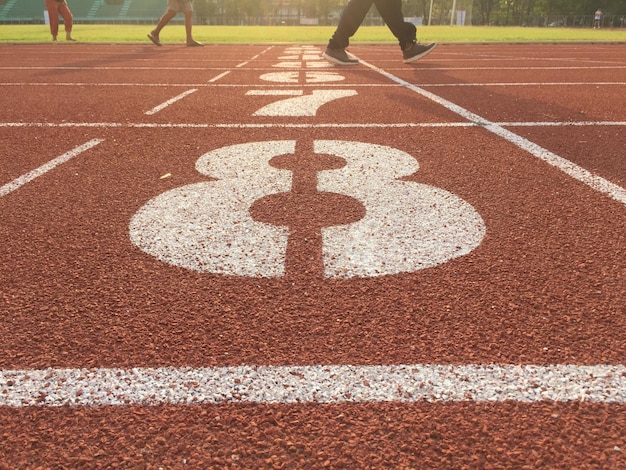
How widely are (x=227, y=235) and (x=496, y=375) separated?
1.28m

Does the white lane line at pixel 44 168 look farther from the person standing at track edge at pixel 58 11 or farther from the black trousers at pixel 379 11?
the person standing at track edge at pixel 58 11

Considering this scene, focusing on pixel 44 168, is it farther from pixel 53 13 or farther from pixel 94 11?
pixel 94 11

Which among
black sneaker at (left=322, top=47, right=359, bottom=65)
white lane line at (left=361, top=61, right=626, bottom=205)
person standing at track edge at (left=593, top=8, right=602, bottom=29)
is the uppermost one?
person standing at track edge at (left=593, top=8, right=602, bottom=29)

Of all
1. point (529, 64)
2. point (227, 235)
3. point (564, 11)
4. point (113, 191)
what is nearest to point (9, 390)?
point (227, 235)

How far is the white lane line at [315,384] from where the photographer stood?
4.62 ft

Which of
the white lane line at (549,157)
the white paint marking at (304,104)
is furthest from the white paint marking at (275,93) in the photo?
the white lane line at (549,157)

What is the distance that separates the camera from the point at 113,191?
3.00 meters

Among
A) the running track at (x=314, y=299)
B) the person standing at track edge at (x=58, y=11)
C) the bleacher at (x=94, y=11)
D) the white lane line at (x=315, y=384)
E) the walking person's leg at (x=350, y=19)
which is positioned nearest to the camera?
the running track at (x=314, y=299)

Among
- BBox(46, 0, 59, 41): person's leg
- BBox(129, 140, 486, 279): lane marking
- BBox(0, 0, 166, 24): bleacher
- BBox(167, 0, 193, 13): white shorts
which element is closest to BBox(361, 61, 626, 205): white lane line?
BBox(129, 140, 486, 279): lane marking

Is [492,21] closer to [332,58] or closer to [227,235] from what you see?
[332,58]

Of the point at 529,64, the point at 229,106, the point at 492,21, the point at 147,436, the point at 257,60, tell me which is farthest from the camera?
the point at 492,21

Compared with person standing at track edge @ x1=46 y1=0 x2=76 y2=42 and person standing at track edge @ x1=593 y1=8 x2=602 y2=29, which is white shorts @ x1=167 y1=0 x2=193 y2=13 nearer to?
person standing at track edge @ x1=46 y1=0 x2=76 y2=42

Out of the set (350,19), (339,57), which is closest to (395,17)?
(350,19)

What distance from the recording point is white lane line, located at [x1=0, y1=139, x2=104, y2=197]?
3.07m
